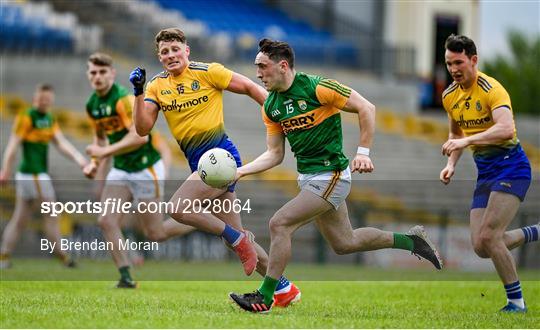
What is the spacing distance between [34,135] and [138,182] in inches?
186

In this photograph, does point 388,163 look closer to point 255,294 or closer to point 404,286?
point 404,286

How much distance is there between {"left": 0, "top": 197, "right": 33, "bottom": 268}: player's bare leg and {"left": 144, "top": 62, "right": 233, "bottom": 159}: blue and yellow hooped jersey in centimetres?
676

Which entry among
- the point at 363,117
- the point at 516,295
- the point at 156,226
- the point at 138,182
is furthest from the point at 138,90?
the point at 516,295

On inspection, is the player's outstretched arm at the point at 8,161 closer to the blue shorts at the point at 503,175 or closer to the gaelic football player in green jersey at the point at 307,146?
the gaelic football player in green jersey at the point at 307,146

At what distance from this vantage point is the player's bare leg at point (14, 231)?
17.2m

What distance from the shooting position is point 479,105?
10961mm

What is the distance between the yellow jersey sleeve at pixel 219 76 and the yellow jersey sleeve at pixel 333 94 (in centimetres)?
139

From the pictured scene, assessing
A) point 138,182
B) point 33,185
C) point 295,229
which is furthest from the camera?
point 33,185

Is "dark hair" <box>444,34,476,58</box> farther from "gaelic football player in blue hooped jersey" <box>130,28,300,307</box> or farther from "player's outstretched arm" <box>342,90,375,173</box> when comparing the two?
"gaelic football player in blue hooped jersey" <box>130,28,300,307</box>

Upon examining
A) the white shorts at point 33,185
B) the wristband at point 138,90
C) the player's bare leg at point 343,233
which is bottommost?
the white shorts at point 33,185

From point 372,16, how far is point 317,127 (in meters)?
27.2

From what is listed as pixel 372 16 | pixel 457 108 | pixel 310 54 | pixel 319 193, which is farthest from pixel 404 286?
pixel 372 16

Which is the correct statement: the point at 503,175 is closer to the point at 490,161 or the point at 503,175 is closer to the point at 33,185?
the point at 490,161

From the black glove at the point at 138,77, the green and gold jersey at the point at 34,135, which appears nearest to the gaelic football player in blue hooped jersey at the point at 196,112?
the black glove at the point at 138,77
